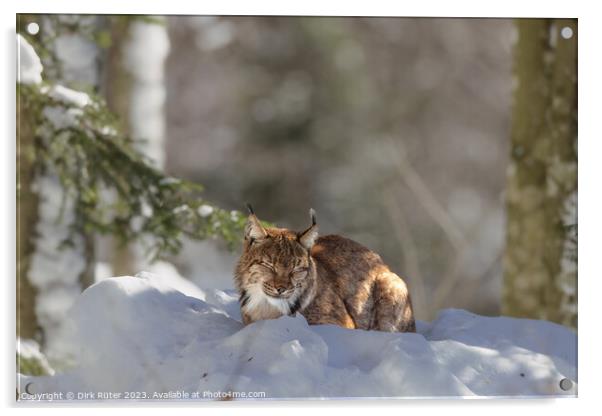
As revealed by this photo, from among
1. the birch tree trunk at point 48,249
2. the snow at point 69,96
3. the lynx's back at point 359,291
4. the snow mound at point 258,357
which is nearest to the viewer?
the snow mound at point 258,357

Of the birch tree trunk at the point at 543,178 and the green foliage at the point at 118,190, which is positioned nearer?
the green foliage at the point at 118,190

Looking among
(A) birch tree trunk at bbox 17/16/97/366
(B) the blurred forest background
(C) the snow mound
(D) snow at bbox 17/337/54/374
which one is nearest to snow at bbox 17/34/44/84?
(B) the blurred forest background

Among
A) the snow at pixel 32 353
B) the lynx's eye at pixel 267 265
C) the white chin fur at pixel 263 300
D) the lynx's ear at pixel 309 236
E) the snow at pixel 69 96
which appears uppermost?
the snow at pixel 69 96

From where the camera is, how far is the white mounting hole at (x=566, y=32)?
582cm

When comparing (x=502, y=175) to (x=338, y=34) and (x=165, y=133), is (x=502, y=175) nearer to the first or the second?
(x=338, y=34)

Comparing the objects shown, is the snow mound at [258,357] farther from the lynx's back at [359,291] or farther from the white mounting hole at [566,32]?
the white mounting hole at [566,32]

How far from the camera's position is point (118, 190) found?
5945 millimetres

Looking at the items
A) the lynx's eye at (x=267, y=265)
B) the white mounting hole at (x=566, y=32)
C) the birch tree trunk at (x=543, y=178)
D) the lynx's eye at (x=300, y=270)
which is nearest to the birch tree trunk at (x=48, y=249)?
the lynx's eye at (x=267, y=265)

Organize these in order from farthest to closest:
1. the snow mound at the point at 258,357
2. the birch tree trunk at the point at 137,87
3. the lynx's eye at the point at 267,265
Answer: the birch tree trunk at the point at 137,87
the lynx's eye at the point at 267,265
the snow mound at the point at 258,357

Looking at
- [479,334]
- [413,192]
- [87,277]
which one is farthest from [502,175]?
[87,277]

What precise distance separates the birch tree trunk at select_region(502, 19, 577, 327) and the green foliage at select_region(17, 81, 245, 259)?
1976mm

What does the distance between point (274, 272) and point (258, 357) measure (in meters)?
0.49

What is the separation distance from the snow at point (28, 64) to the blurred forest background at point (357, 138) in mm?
64
